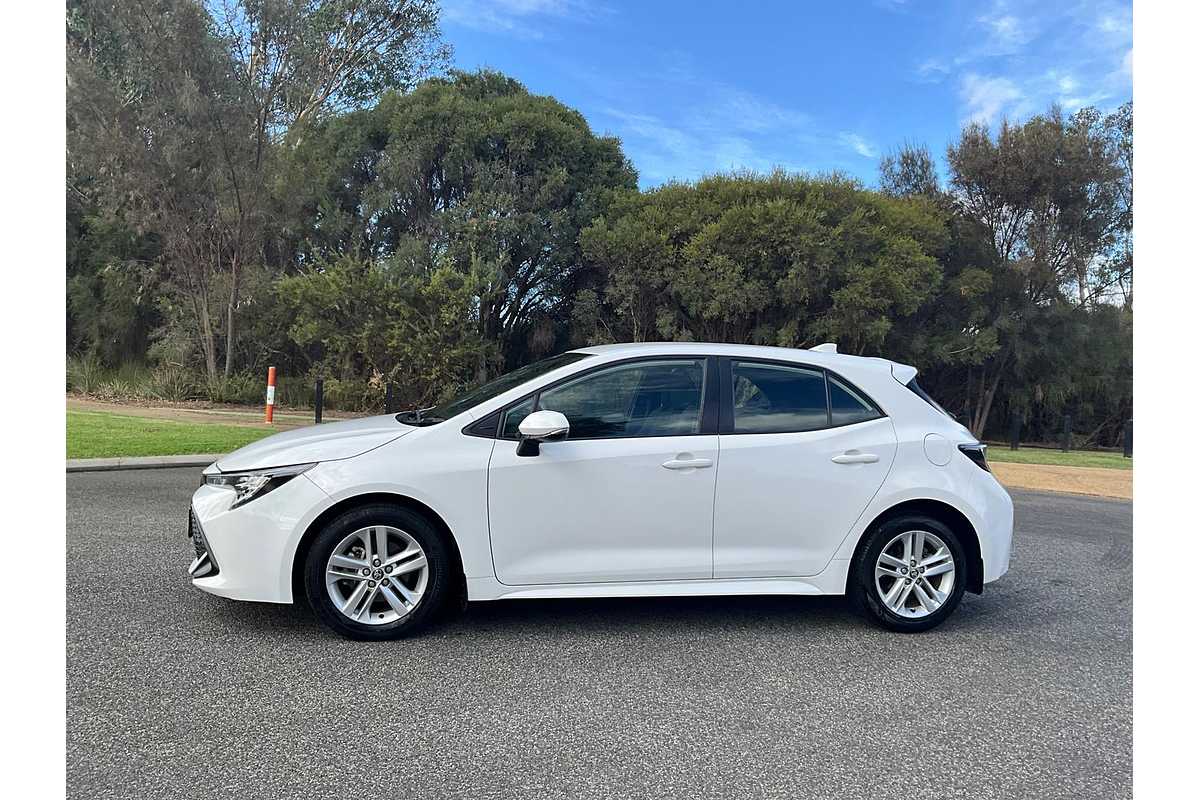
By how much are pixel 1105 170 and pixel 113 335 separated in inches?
1069

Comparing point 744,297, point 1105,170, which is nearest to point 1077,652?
point 744,297

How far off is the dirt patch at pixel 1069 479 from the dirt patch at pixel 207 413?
11.2 metres

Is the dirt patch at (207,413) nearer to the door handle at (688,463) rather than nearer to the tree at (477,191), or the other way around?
the tree at (477,191)

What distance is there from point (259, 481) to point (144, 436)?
9340 millimetres

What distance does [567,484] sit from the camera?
4.60 m

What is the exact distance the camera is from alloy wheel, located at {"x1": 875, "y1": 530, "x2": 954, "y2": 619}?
16.2 ft

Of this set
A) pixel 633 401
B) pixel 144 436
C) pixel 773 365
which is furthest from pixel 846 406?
pixel 144 436

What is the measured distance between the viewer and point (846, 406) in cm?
507

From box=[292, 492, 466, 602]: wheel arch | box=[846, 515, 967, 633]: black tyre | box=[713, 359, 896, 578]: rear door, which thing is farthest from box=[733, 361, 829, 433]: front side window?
box=[292, 492, 466, 602]: wheel arch

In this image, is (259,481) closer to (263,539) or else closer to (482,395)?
(263,539)

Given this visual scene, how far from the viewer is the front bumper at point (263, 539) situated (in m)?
4.43

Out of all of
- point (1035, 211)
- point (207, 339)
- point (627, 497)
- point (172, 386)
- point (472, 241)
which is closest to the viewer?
point (627, 497)

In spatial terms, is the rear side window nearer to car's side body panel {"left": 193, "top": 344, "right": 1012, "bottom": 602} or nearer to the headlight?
car's side body panel {"left": 193, "top": 344, "right": 1012, "bottom": 602}

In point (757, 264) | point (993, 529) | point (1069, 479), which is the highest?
point (757, 264)
